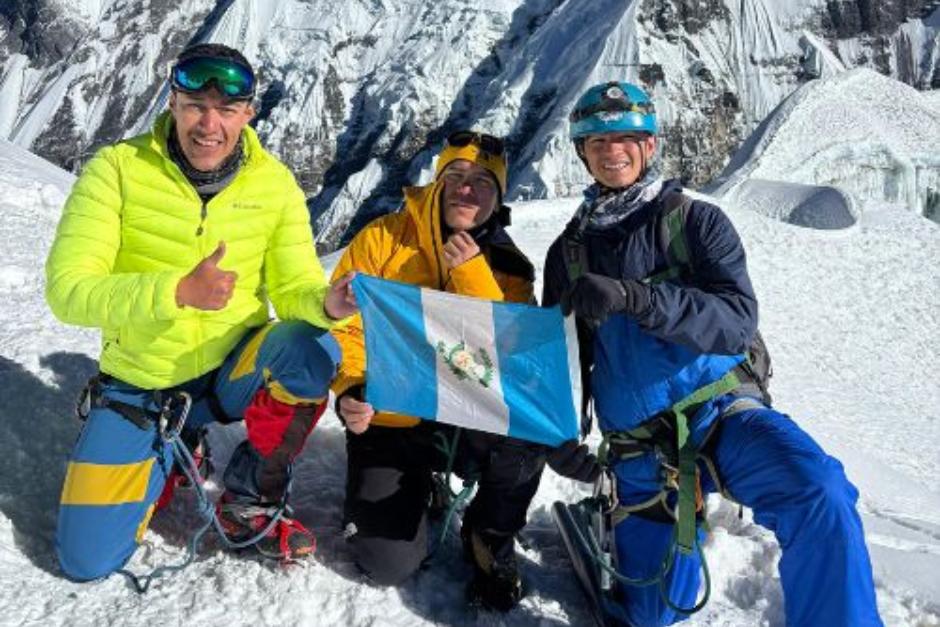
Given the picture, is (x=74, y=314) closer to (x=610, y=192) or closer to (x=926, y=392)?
(x=610, y=192)

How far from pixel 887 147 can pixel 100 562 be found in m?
34.9

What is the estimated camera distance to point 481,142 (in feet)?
14.0

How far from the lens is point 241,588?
352cm

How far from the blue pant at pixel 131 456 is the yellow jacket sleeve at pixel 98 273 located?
1.57 ft

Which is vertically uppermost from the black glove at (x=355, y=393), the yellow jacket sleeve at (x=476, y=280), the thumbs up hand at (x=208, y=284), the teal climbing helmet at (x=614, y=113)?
the teal climbing helmet at (x=614, y=113)

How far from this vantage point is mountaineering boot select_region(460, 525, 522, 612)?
12.3 feet

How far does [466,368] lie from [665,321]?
1.02m

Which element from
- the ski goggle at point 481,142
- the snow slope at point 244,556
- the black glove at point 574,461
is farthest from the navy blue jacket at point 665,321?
the snow slope at point 244,556

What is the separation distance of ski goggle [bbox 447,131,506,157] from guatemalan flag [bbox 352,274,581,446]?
0.85 meters

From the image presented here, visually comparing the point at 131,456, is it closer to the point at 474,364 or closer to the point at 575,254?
the point at 474,364

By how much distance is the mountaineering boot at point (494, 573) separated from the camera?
3.75 metres

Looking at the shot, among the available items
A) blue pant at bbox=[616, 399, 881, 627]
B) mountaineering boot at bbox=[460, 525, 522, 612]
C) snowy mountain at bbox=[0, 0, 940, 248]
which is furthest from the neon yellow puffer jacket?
snowy mountain at bbox=[0, 0, 940, 248]

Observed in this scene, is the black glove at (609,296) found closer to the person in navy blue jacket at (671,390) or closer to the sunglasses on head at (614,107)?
the person in navy blue jacket at (671,390)

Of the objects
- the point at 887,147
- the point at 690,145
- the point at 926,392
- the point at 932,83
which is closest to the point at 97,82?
the point at 690,145
